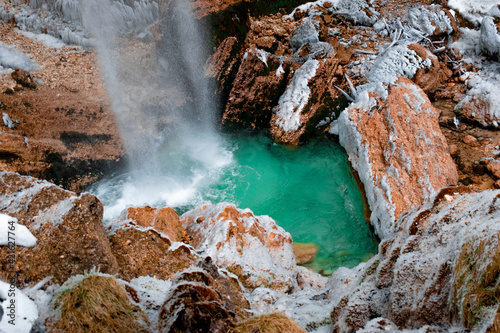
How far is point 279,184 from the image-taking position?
37.6 feet

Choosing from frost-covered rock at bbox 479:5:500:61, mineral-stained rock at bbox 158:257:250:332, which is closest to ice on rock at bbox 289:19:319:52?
frost-covered rock at bbox 479:5:500:61

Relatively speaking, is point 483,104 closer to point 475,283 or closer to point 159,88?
point 475,283

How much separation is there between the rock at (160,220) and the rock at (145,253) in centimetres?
124

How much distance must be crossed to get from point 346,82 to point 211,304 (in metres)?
12.6

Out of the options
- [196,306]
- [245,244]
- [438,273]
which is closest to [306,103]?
[245,244]

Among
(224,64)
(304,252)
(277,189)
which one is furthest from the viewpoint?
(224,64)

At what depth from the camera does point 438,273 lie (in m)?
3.13

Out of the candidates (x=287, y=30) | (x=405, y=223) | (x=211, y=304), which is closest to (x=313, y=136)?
(x=287, y=30)

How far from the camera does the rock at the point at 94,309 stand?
108 inches

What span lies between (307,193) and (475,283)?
852 cm

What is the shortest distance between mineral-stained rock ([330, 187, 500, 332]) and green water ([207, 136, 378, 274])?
4.50 meters

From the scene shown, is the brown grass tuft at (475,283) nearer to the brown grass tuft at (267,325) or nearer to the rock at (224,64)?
the brown grass tuft at (267,325)

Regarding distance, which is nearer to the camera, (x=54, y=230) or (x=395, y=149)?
(x=54, y=230)

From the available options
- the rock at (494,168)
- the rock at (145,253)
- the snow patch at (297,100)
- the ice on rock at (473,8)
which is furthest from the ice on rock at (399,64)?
the rock at (145,253)
